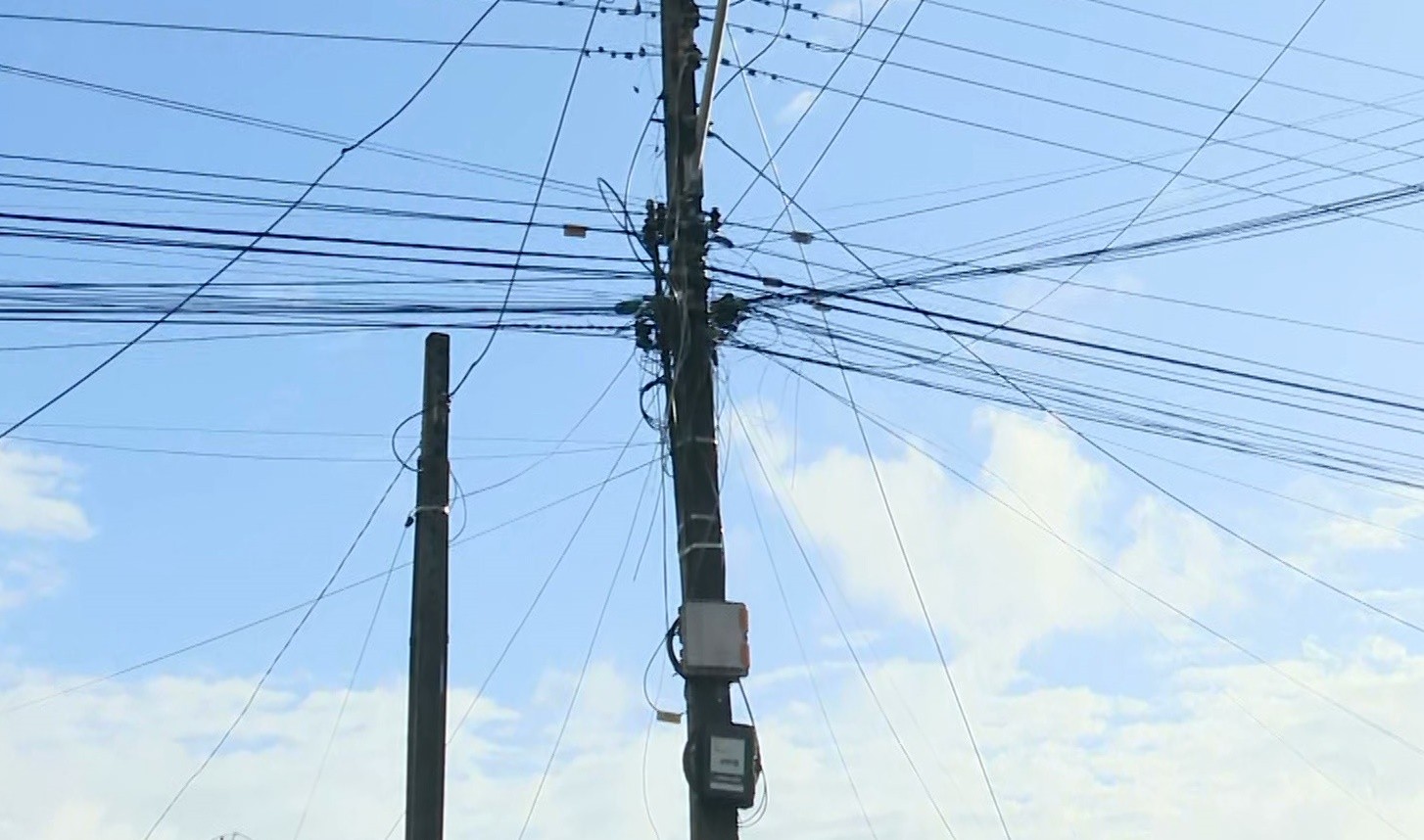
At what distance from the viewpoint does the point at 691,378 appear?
1181cm

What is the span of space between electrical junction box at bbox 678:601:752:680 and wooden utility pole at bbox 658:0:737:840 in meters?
0.08

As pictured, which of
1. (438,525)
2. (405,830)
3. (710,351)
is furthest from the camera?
(710,351)

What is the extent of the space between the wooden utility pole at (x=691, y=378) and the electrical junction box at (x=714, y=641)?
0.08 meters

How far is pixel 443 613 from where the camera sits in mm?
10562

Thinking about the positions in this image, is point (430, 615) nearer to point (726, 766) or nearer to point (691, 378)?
point (726, 766)

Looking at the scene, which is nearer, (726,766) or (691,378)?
(726,766)

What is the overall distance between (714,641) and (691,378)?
204 cm

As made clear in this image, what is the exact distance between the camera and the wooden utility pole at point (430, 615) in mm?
10023

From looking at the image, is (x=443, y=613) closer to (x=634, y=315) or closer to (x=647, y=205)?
(x=634, y=315)

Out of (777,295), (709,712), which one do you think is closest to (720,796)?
(709,712)

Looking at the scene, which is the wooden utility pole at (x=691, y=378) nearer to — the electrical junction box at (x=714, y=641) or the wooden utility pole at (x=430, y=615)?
the electrical junction box at (x=714, y=641)

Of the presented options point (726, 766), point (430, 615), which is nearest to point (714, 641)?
point (726, 766)

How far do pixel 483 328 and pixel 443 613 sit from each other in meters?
2.81

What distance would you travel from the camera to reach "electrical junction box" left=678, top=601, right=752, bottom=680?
35.5 feet
